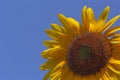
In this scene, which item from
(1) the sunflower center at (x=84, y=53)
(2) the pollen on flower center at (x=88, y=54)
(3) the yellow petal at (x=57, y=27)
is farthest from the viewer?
(3) the yellow petal at (x=57, y=27)

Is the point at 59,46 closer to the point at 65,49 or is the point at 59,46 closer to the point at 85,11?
the point at 65,49

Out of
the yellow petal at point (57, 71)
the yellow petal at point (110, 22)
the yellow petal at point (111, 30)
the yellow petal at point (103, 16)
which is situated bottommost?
the yellow petal at point (57, 71)

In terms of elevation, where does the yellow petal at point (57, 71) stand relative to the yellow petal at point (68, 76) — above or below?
above

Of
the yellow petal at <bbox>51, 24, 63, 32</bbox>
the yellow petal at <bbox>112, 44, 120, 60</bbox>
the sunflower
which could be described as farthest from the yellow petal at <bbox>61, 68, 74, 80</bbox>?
the yellow petal at <bbox>112, 44, 120, 60</bbox>

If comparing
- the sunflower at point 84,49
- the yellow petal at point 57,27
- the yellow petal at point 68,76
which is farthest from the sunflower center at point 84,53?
the yellow petal at point 57,27

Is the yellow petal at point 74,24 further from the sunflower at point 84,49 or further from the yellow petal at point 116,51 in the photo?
the yellow petal at point 116,51

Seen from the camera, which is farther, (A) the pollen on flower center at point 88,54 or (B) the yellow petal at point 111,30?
(A) the pollen on flower center at point 88,54

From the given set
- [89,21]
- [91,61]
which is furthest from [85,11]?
[91,61]

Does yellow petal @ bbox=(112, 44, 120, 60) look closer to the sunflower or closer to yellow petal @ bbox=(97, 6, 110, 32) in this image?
the sunflower
